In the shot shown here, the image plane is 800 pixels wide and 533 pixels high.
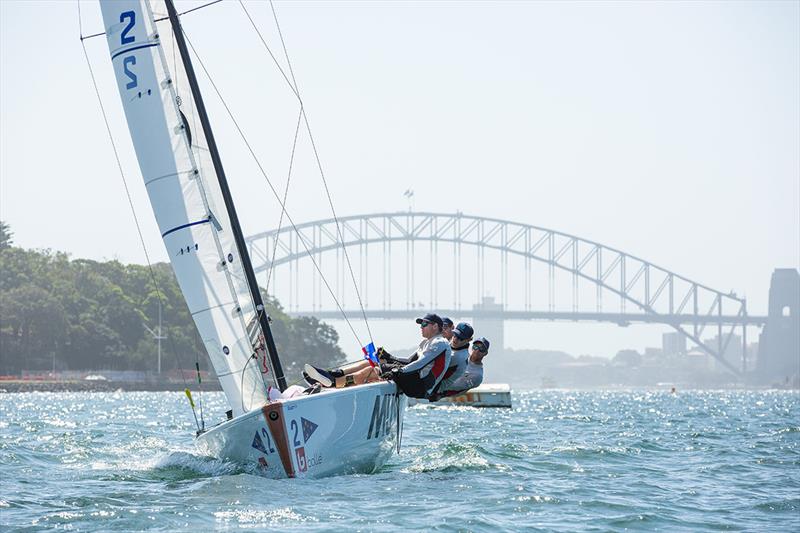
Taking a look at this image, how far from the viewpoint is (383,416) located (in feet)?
36.9

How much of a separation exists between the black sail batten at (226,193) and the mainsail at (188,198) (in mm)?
31

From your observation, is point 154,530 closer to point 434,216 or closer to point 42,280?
point 42,280

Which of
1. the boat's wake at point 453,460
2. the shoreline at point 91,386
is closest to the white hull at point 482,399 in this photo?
the boat's wake at point 453,460

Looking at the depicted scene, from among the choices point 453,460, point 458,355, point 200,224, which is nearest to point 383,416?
point 458,355

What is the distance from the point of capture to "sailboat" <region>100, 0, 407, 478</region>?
10.9m

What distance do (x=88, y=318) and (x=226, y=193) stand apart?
A: 6230cm

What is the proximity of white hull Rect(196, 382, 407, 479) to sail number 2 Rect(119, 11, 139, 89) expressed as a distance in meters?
3.21

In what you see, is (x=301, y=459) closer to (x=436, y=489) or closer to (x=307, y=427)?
(x=307, y=427)

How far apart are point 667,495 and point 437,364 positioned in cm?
237

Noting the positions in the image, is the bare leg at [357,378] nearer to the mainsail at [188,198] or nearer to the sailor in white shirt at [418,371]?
the sailor in white shirt at [418,371]

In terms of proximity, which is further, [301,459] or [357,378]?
[357,378]

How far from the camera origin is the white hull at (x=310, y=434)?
990cm

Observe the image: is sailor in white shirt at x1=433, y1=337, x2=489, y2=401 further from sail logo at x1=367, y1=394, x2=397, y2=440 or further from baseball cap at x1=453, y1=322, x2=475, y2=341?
sail logo at x1=367, y1=394, x2=397, y2=440

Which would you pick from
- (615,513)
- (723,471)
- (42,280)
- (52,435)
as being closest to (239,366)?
(615,513)
